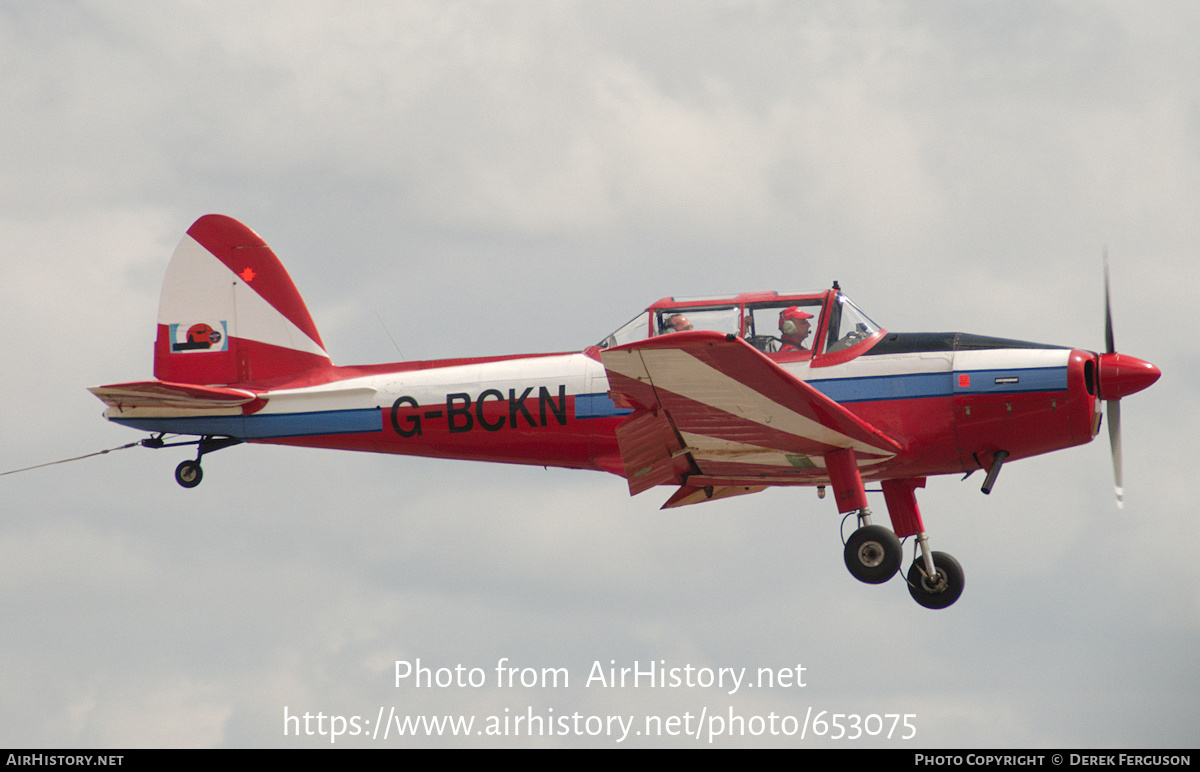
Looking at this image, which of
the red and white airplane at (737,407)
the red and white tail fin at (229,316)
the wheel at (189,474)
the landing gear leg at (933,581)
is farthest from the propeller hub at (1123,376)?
the wheel at (189,474)

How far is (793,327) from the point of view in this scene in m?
13.9

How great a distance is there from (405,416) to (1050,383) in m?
6.60

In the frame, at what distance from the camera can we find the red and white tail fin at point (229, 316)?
16.7 meters

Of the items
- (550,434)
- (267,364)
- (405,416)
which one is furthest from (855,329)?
(267,364)

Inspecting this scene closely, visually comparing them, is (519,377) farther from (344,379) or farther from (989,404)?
(989,404)

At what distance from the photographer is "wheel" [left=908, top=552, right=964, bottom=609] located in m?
14.4

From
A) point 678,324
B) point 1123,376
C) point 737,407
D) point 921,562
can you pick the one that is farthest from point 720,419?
point 1123,376

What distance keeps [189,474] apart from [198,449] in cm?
29

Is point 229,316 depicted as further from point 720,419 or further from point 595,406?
point 720,419

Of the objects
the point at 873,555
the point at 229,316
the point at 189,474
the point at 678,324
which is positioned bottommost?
the point at 873,555

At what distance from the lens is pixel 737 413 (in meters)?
13.1

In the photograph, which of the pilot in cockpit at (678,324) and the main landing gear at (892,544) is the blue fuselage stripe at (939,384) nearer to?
the main landing gear at (892,544)

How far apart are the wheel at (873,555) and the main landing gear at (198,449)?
7062 mm

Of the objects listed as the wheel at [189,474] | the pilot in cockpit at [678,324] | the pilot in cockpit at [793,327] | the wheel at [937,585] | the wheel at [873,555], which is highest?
the pilot in cockpit at [678,324]
